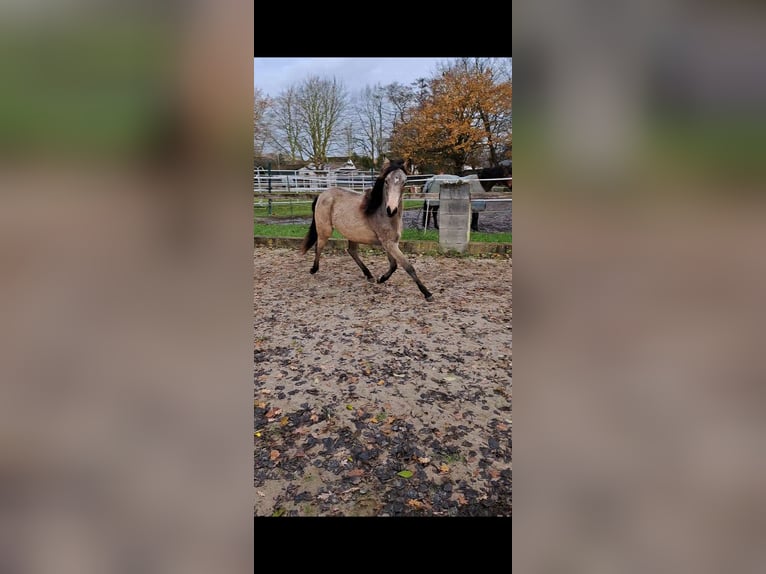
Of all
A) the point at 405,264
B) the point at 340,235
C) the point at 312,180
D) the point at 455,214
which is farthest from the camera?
the point at 312,180

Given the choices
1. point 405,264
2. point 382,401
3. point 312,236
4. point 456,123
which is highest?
point 456,123

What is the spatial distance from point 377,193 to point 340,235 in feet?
9.69

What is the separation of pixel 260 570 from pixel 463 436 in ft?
5.04

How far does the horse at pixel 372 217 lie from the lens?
4934 millimetres

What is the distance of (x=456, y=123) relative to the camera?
926 centimetres
